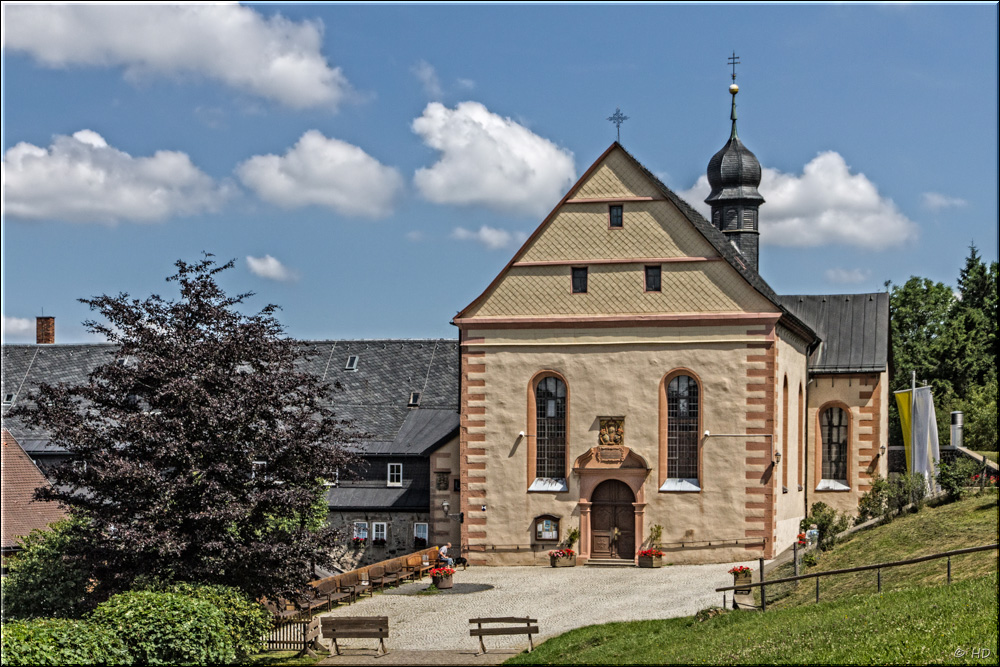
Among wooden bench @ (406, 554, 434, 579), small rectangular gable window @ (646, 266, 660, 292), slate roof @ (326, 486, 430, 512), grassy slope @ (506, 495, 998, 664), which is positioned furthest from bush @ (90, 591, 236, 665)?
slate roof @ (326, 486, 430, 512)

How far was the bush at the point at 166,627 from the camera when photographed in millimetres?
20109

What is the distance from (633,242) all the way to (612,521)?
8504 millimetres

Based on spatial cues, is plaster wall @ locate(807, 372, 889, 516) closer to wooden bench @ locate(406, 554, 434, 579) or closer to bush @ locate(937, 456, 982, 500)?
bush @ locate(937, 456, 982, 500)

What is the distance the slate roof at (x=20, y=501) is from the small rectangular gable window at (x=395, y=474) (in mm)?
11731

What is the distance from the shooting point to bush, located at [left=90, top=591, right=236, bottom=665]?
2011 cm

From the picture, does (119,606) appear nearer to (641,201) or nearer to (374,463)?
(641,201)

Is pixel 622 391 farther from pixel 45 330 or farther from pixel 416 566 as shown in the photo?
pixel 45 330

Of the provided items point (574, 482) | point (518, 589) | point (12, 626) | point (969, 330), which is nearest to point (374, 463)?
point (574, 482)

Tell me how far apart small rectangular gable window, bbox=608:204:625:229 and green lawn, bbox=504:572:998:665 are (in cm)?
1584

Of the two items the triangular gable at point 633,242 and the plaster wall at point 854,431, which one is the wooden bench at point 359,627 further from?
the plaster wall at point 854,431

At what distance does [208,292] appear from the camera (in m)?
24.4

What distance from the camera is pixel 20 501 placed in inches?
1505

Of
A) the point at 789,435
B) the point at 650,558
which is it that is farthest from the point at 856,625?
the point at 789,435

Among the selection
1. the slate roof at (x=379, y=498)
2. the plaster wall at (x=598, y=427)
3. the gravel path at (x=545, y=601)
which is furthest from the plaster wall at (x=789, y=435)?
the slate roof at (x=379, y=498)
